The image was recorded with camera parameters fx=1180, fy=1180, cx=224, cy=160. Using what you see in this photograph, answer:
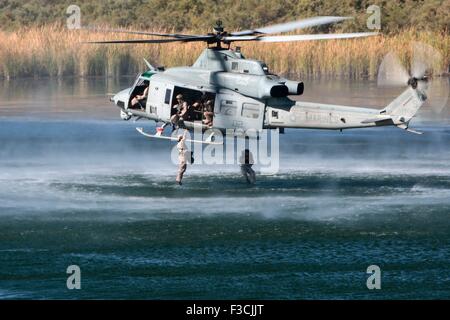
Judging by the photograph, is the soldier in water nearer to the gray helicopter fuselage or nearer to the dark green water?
the dark green water

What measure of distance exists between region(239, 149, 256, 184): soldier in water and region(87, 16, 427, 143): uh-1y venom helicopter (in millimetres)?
570

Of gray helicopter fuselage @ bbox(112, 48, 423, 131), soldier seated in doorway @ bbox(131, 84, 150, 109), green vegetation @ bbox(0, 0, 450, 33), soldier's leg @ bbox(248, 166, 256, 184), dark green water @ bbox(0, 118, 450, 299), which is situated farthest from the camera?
green vegetation @ bbox(0, 0, 450, 33)

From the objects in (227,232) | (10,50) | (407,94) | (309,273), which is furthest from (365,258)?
(10,50)

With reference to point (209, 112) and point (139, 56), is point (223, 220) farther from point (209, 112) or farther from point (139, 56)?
point (139, 56)

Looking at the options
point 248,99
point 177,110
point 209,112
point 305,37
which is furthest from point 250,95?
point 305,37

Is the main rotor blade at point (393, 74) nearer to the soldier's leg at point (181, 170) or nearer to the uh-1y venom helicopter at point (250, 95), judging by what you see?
the uh-1y venom helicopter at point (250, 95)

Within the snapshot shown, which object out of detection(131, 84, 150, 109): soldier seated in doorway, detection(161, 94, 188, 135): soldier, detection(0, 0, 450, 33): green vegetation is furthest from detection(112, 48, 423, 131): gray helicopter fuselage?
detection(0, 0, 450, 33): green vegetation

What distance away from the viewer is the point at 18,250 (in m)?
19.0

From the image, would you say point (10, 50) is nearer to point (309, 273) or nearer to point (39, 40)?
point (39, 40)

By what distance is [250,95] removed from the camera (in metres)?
24.1

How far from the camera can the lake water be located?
17.3m

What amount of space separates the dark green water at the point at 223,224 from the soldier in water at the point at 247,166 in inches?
10.9

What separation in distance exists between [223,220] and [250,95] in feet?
12.3

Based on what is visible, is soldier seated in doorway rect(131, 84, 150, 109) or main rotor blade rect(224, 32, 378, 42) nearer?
main rotor blade rect(224, 32, 378, 42)
